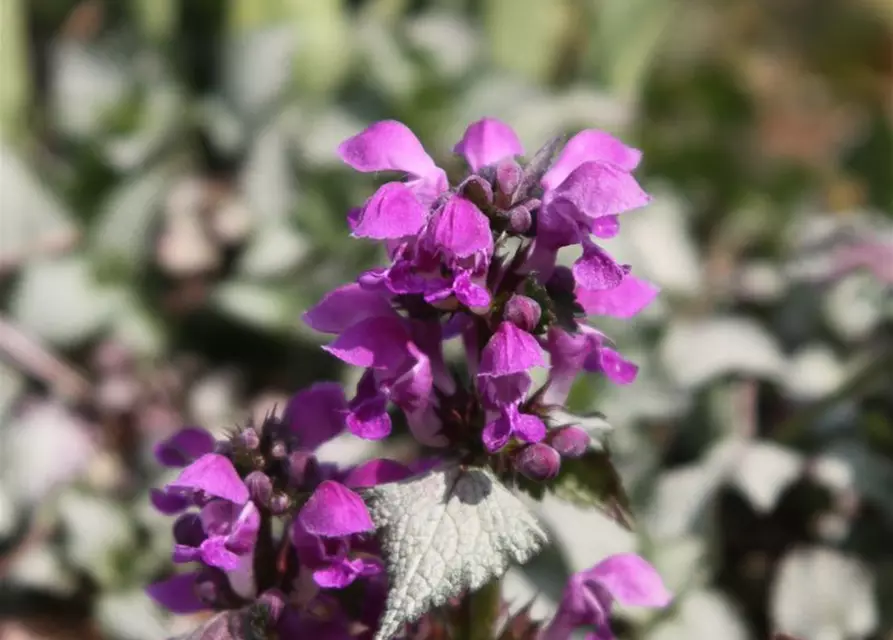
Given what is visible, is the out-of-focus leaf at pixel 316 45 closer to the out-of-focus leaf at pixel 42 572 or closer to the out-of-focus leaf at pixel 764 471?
the out-of-focus leaf at pixel 42 572

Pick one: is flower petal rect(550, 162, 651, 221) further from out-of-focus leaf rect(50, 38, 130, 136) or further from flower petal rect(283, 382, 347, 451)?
out-of-focus leaf rect(50, 38, 130, 136)

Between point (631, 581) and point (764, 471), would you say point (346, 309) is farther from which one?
point (764, 471)

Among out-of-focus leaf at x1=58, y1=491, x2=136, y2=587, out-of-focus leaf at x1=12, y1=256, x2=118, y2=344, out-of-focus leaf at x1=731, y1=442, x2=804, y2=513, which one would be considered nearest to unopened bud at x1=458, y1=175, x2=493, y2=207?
out-of-focus leaf at x1=731, y1=442, x2=804, y2=513

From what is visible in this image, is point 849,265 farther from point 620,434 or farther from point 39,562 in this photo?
point 39,562

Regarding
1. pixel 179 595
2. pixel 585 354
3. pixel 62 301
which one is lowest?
pixel 62 301

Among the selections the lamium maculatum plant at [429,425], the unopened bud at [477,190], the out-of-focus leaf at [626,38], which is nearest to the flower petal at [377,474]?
the lamium maculatum plant at [429,425]

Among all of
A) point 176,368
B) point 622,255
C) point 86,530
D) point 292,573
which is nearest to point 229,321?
point 176,368

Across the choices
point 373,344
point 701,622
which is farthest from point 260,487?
point 701,622
